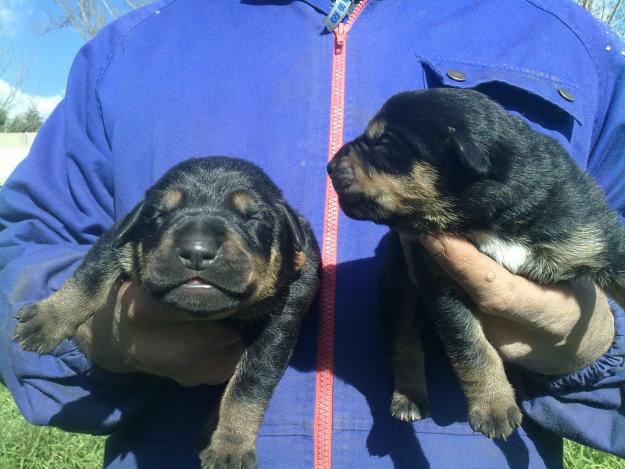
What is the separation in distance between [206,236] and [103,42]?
131cm

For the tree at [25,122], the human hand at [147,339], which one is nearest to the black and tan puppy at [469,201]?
the human hand at [147,339]

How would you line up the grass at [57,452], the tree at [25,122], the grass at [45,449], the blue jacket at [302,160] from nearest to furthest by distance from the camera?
the blue jacket at [302,160]
the grass at [57,452]
the grass at [45,449]
the tree at [25,122]

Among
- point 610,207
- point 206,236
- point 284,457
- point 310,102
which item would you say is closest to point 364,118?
point 310,102

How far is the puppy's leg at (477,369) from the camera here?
277 cm

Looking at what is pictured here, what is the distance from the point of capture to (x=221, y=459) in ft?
9.20

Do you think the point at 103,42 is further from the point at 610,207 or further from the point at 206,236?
the point at 610,207

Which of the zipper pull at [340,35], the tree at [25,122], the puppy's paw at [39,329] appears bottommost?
the tree at [25,122]

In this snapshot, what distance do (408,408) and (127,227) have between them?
131cm

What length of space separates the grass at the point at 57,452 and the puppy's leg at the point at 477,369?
3474mm

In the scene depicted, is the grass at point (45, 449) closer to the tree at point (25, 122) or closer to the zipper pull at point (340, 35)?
the zipper pull at point (340, 35)

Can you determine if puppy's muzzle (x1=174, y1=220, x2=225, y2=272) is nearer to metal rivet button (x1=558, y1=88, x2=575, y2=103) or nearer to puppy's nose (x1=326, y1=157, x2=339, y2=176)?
puppy's nose (x1=326, y1=157, x2=339, y2=176)

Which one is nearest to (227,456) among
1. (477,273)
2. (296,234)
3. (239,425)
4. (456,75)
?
(239,425)

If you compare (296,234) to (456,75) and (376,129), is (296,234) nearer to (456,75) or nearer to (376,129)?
(376,129)

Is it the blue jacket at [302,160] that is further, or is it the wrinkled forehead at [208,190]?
the wrinkled forehead at [208,190]
